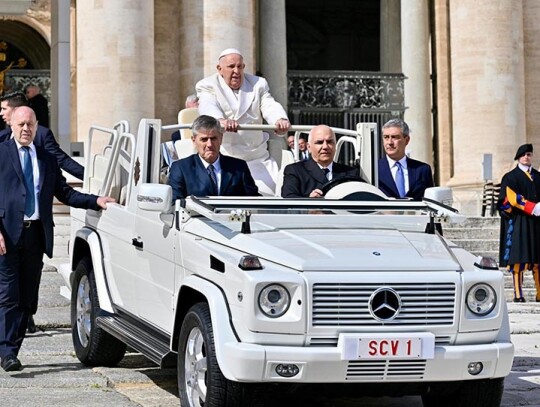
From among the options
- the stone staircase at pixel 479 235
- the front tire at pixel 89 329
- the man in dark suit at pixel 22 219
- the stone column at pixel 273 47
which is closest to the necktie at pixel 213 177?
the man in dark suit at pixel 22 219

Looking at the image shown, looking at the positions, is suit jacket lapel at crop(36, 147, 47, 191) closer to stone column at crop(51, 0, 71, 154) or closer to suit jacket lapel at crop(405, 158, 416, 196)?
suit jacket lapel at crop(405, 158, 416, 196)

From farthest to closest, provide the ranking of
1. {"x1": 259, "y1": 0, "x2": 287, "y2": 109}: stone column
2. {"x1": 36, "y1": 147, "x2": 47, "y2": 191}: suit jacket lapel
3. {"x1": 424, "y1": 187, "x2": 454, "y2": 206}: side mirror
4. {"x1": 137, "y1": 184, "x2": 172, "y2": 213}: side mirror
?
{"x1": 259, "y1": 0, "x2": 287, "y2": 109}: stone column → {"x1": 36, "y1": 147, "x2": 47, "y2": 191}: suit jacket lapel → {"x1": 424, "y1": 187, "x2": 454, "y2": 206}: side mirror → {"x1": 137, "y1": 184, "x2": 172, "y2": 213}: side mirror

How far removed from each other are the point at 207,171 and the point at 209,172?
21 millimetres

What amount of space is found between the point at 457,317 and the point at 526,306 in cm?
929

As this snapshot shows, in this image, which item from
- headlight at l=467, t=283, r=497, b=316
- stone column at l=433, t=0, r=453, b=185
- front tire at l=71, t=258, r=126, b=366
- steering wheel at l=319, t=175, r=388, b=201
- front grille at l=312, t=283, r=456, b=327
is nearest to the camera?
front grille at l=312, t=283, r=456, b=327

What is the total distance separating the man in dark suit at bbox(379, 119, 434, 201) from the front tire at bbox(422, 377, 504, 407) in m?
2.70

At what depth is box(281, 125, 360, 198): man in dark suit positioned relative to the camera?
872 centimetres

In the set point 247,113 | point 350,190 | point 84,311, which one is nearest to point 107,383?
point 84,311

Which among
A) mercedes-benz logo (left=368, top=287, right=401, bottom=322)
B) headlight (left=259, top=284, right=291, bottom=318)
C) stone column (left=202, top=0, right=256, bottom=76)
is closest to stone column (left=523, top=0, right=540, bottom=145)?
stone column (left=202, top=0, right=256, bottom=76)

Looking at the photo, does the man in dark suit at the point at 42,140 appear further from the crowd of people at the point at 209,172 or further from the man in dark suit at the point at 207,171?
the man in dark suit at the point at 207,171

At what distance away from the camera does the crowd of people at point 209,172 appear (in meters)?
8.52

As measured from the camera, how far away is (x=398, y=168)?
32.1 ft

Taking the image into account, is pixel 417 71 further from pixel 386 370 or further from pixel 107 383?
pixel 386 370

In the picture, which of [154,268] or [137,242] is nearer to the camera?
[154,268]
